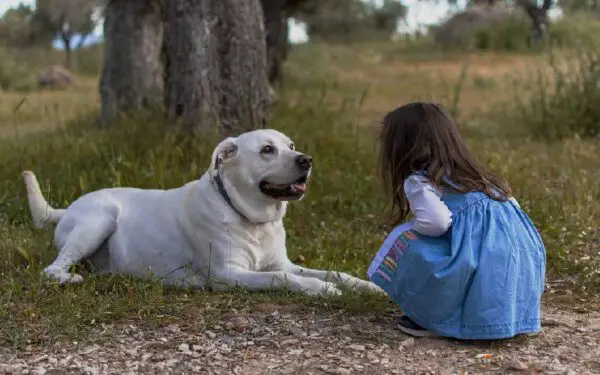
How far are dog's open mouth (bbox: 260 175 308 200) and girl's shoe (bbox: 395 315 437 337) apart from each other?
895mm

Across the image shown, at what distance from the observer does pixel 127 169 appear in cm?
625

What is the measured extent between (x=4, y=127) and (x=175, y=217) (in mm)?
6753

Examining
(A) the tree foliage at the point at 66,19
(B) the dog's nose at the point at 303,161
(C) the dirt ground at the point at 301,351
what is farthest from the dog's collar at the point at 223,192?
(A) the tree foliage at the point at 66,19

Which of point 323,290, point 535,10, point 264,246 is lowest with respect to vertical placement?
point 323,290

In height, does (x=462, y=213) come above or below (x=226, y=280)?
above

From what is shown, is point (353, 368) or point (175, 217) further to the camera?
point (175, 217)

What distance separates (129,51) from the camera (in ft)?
31.5

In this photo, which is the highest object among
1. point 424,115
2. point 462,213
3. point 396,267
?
point 424,115

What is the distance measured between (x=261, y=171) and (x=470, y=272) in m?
1.28

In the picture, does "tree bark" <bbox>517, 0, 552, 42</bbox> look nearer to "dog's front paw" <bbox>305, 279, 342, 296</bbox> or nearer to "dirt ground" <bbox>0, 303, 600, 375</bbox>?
"dog's front paw" <bbox>305, 279, 342, 296</bbox>

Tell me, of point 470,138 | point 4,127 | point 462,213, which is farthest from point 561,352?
point 4,127

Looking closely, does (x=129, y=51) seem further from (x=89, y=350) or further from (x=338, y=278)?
(x=89, y=350)

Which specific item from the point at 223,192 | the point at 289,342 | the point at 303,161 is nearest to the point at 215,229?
the point at 223,192

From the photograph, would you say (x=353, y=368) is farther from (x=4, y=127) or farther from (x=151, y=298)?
(x=4, y=127)
